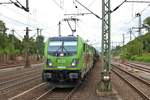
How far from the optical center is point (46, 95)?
720 inches

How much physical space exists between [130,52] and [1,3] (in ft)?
272

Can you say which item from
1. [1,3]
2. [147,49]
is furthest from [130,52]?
[1,3]

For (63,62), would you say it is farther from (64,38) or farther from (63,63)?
(64,38)

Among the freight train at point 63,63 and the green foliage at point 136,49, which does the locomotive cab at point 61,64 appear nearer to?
the freight train at point 63,63

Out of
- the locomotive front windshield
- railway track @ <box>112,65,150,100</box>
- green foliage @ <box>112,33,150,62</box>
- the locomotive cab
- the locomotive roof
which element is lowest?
railway track @ <box>112,65,150,100</box>

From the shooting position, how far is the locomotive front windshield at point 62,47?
21.2m

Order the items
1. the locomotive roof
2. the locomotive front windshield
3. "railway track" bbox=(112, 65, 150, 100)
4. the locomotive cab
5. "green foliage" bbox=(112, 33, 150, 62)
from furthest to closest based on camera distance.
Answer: "green foliage" bbox=(112, 33, 150, 62), the locomotive roof, the locomotive front windshield, the locomotive cab, "railway track" bbox=(112, 65, 150, 100)

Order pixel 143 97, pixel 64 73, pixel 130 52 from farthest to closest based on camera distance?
pixel 130 52 → pixel 64 73 → pixel 143 97

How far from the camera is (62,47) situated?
21.5 m

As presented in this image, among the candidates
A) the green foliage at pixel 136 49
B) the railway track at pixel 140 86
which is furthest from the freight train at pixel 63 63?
the green foliage at pixel 136 49

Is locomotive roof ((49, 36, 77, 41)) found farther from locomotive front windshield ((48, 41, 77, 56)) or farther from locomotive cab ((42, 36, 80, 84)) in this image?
locomotive cab ((42, 36, 80, 84))

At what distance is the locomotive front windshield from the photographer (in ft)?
69.4

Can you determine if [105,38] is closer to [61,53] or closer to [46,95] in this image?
[61,53]

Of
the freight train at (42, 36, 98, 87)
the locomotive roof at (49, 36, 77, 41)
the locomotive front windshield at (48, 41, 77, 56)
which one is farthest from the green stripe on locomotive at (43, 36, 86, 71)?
the locomotive roof at (49, 36, 77, 41)
